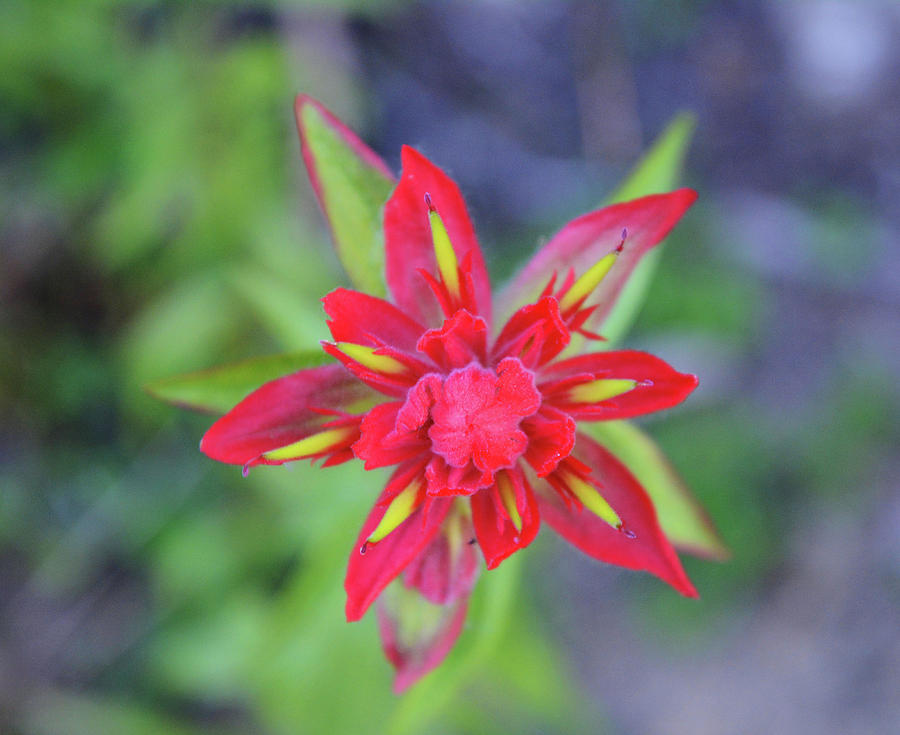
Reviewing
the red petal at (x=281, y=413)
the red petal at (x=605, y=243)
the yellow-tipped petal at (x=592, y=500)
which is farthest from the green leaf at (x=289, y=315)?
the yellow-tipped petal at (x=592, y=500)

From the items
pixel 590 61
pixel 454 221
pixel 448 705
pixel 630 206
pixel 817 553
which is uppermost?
pixel 590 61

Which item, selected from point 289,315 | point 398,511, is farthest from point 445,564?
point 289,315

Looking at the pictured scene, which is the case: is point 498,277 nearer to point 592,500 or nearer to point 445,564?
point 445,564

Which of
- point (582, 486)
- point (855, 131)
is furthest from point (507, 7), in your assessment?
point (582, 486)

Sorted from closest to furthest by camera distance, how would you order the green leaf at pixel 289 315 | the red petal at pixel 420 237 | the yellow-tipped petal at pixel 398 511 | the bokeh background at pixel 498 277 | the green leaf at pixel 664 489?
the yellow-tipped petal at pixel 398 511 < the red petal at pixel 420 237 < the green leaf at pixel 664 489 < the green leaf at pixel 289 315 < the bokeh background at pixel 498 277

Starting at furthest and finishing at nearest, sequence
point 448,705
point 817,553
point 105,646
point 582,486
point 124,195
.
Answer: point 817,553 → point 105,646 → point 124,195 → point 448,705 → point 582,486

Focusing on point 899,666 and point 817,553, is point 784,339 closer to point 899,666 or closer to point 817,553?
point 817,553

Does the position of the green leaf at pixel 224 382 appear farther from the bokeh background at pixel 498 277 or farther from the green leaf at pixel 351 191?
the bokeh background at pixel 498 277
